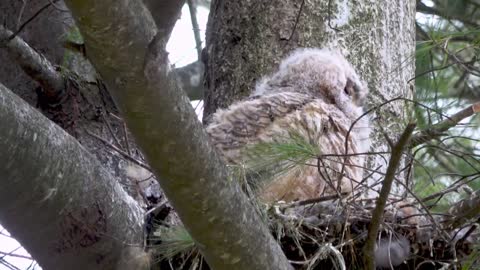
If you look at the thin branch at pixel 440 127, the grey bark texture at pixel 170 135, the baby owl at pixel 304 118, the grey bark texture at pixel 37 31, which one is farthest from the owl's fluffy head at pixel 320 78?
the grey bark texture at pixel 170 135

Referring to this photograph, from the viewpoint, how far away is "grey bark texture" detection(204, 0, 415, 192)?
3428 millimetres

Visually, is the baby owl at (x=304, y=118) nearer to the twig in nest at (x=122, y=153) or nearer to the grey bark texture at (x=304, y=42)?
the grey bark texture at (x=304, y=42)

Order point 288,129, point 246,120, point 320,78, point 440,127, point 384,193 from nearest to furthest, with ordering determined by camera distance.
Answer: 1. point 384,193
2. point 440,127
3. point 288,129
4. point 246,120
5. point 320,78

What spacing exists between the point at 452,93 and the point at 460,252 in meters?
2.00

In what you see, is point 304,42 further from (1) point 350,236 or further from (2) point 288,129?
Result: (1) point 350,236

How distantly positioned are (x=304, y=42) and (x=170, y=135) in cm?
175

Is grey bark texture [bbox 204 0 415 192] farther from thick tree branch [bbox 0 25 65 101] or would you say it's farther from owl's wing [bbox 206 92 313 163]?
thick tree branch [bbox 0 25 65 101]

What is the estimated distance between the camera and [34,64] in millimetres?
2629

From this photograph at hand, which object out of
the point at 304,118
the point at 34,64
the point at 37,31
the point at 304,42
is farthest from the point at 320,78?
the point at 34,64

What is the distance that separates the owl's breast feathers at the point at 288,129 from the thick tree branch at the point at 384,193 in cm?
82

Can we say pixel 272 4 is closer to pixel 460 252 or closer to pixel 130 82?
pixel 460 252

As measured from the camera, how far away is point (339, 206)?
7.97ft

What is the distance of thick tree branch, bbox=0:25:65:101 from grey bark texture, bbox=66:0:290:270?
0.89 metres

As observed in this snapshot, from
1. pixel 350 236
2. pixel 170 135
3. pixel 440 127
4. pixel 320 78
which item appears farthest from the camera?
pixel 320 78
